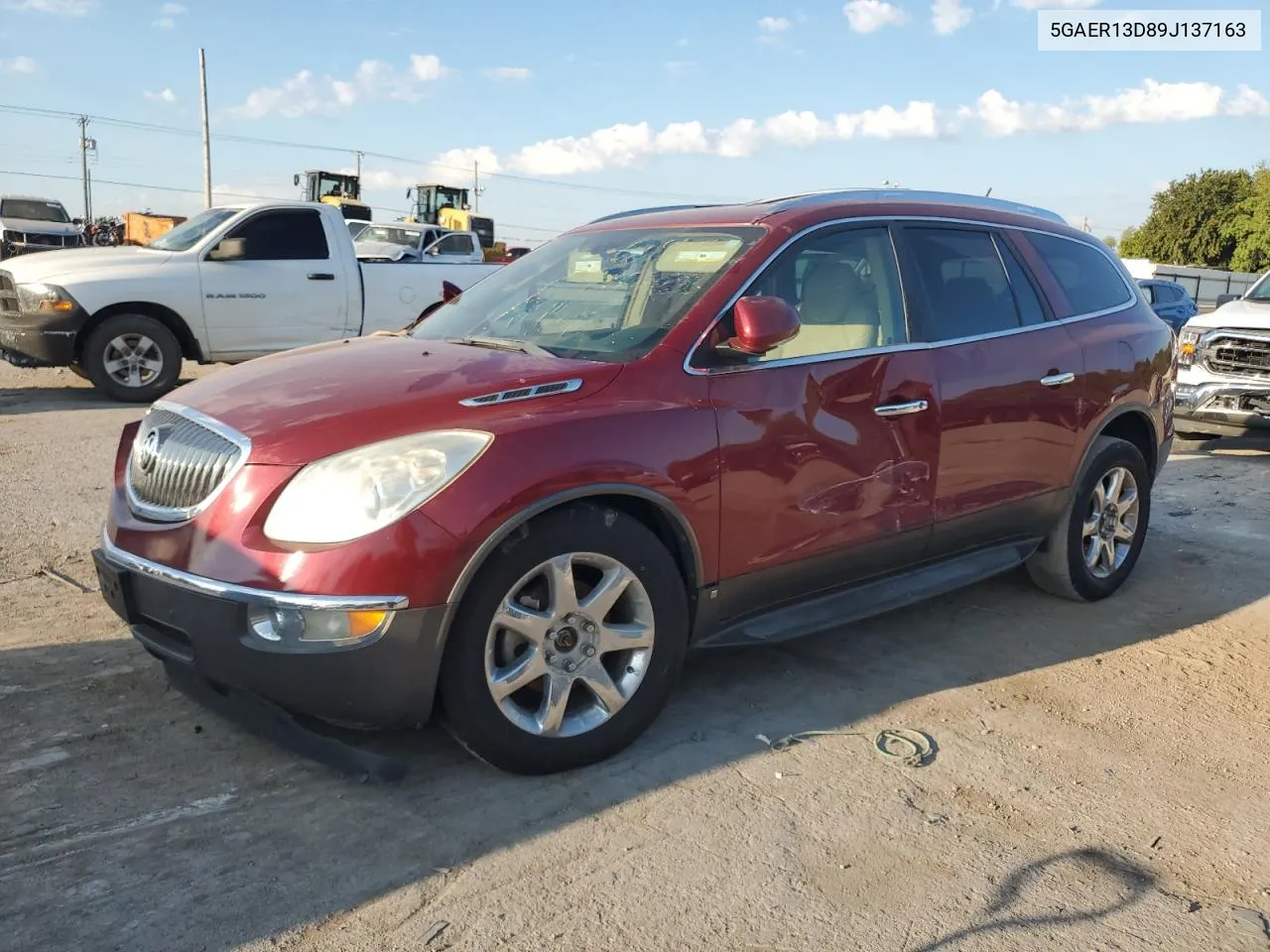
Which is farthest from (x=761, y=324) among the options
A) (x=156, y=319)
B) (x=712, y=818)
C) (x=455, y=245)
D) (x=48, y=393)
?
(x=455, y=245)

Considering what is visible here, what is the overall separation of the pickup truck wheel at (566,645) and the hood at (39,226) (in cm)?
3211

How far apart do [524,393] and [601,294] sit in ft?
3.10

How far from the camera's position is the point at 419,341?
4.03 meters

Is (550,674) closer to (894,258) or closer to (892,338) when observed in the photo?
(892,338)

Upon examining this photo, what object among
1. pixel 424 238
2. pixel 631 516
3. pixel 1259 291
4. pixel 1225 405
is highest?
pixel 424 238

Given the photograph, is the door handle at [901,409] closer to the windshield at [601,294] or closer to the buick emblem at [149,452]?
the windshield at [601,294]

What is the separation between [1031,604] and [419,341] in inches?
126

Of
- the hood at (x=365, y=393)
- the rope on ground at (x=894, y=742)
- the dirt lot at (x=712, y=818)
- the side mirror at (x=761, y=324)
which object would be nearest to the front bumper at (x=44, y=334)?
the dirt lot at (x=712, y=818)

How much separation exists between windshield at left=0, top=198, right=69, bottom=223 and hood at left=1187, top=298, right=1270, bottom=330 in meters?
32.0

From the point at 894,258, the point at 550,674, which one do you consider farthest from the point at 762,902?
the point at 894,258

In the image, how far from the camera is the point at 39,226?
3053cm

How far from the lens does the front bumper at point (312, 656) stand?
2.88 m

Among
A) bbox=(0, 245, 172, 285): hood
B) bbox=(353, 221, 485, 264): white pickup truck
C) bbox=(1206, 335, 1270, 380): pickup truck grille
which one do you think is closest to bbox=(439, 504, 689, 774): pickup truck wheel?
bbox=(1206, 335, 1270, 380): pickup truck grille

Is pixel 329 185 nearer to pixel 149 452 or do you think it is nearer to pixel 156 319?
pixel 156 319
